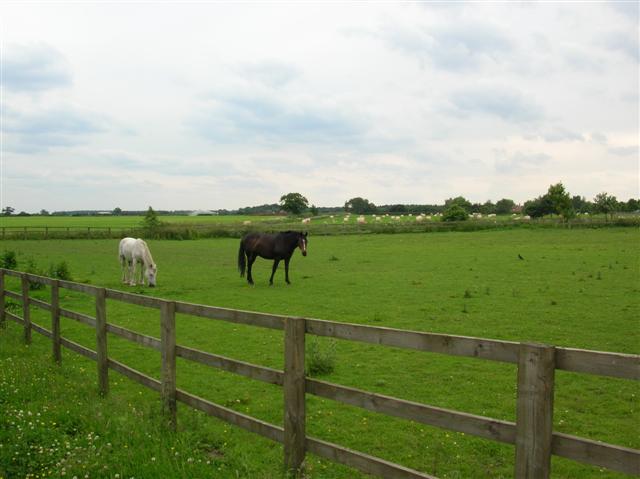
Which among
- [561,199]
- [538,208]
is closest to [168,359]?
[561,199]

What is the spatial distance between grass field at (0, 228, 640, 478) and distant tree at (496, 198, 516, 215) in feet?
459

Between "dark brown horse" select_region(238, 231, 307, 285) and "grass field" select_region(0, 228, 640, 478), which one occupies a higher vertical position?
"dark brown horse" select_region(238, 231, 307, 285)

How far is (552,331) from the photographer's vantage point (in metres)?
11.9

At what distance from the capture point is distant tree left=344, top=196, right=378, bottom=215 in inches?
6329

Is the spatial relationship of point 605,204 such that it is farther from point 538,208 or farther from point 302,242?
point 302,242

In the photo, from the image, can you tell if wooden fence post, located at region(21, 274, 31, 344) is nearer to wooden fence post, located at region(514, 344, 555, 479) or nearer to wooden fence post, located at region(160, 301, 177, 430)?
wooden fence post, located at region(160, 301, 177, 430)

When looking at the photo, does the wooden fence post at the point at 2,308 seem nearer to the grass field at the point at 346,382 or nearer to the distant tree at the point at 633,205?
the grass field at the point at 346,382

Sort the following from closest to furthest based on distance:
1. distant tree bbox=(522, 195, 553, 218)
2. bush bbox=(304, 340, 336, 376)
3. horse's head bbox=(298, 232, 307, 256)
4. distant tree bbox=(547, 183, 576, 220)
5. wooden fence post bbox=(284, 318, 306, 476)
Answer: wooden fence post bbox=(284, 318, 306, 476) < bush bbox=(304, 340, 336, 376) < horse's head bbox=(298, 232, 307, 256) < distant tree bbox=(547, 183, 576, 220) < distant tree bbox=(522, 195, 553, 218)

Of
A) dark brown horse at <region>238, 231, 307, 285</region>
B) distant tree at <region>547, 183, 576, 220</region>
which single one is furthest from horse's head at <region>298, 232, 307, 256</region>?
distant tree at <region>547, 183, 576, 220</region>

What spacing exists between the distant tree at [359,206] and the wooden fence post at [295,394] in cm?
15622

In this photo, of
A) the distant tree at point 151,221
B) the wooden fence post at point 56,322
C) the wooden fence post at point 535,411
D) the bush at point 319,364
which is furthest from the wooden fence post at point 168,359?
the distant tree at point 151,221

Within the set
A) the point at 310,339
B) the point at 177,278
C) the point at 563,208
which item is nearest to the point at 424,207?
the point at 563,208

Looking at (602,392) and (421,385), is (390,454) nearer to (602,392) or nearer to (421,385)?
(421,385)

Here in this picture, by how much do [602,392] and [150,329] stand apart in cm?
924
